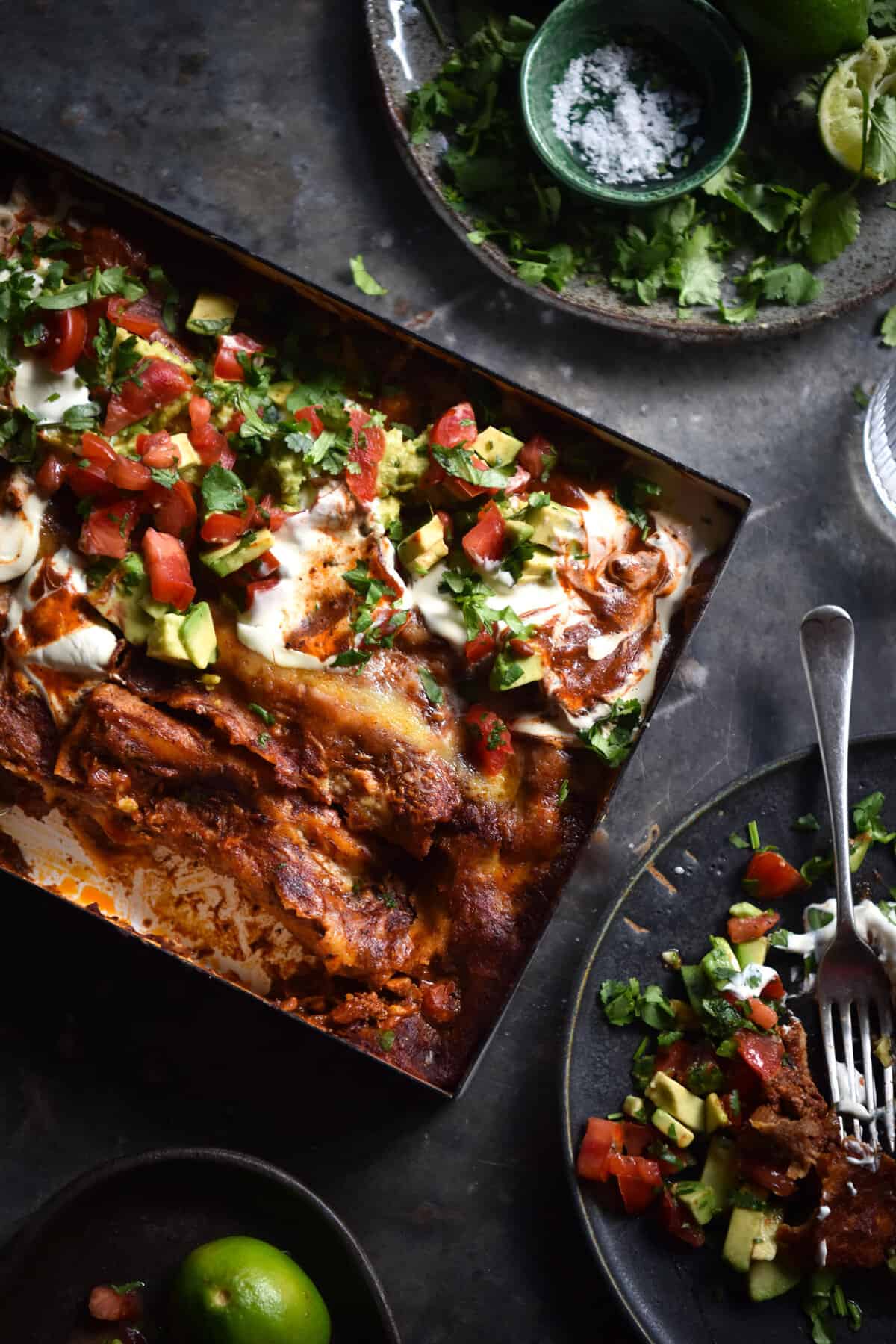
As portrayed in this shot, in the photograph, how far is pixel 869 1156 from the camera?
3.17 metres

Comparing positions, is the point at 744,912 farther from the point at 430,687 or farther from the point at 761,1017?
the point at 430,687

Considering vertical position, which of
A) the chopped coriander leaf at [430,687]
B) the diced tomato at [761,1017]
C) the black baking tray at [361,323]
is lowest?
the diced tomato at [761,1017]

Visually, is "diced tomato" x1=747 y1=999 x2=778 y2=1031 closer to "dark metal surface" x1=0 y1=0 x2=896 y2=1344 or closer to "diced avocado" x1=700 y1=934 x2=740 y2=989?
"diced avocado" x1=700 y1=934 x2=740 y2=989

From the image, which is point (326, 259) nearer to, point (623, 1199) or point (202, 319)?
point (202, 319)

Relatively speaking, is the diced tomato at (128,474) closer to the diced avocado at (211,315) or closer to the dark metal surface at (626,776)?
the diced avocado at (211,315)

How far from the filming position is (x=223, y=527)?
304 centimetres

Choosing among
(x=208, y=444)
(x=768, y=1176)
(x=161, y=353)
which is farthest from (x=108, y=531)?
(x=768, y=1176)

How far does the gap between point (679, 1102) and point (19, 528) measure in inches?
94.4

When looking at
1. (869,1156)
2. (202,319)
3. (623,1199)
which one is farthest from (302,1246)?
(202,319)

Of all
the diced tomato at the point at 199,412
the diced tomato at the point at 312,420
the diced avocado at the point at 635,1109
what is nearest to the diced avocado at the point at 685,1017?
the diced avocado at the point at 635,1109

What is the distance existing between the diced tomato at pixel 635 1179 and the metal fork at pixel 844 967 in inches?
21.9

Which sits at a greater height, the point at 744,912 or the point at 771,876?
the point at 771,876

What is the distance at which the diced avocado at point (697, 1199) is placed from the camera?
10.4 ft

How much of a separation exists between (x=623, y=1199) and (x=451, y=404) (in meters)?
2.26
